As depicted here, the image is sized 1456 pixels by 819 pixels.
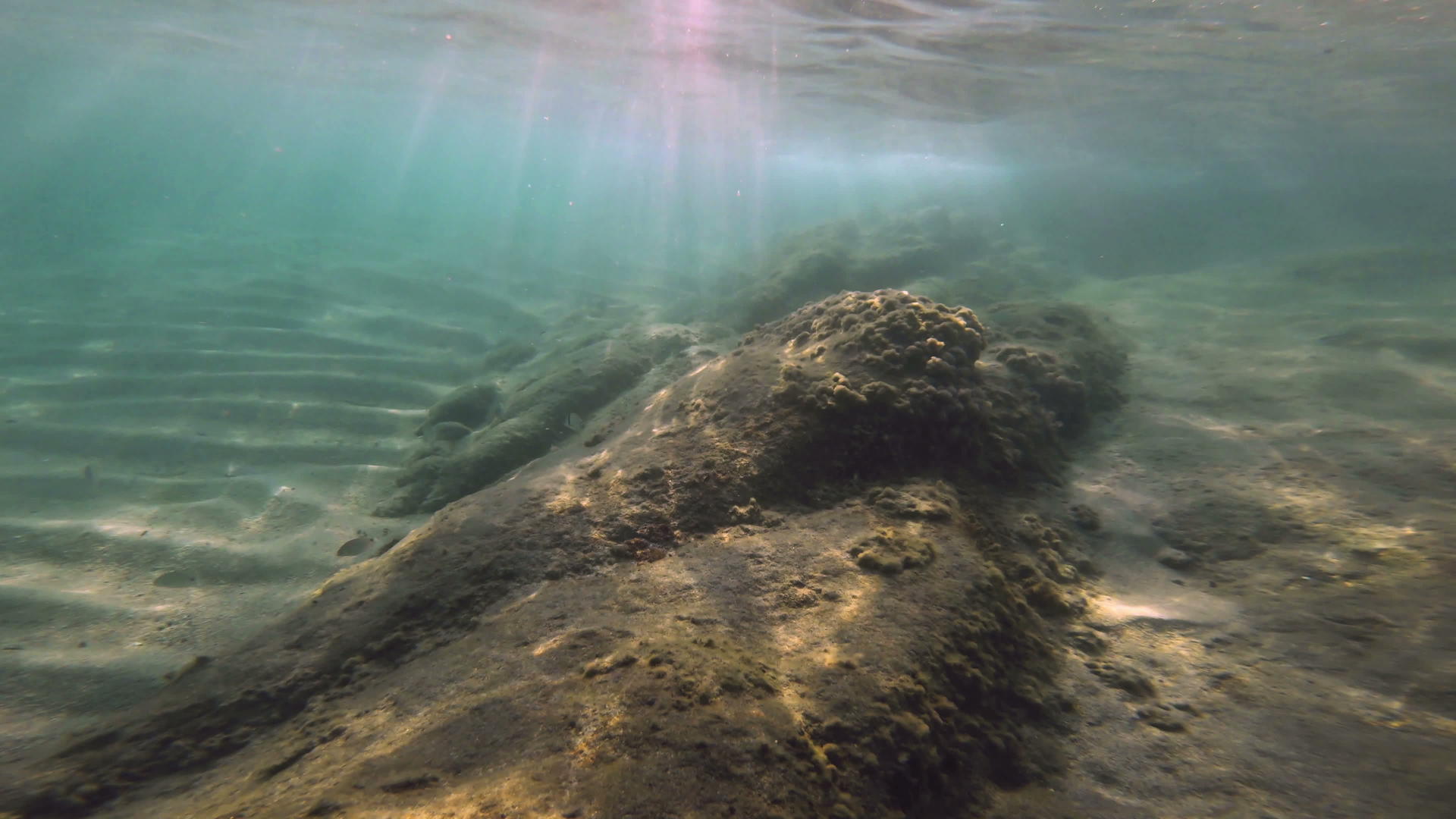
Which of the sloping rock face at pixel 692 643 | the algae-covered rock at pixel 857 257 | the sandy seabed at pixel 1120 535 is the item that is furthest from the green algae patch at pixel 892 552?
the algae-covered rock at pixel 857 257

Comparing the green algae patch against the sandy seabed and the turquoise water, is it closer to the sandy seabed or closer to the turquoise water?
the sandy seabed

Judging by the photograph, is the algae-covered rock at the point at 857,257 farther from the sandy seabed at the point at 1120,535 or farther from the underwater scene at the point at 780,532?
the sandy seabed at the point at 1120,535

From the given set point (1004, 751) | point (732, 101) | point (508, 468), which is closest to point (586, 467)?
point (1004, 751)

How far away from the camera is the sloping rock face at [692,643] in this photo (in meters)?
2.00

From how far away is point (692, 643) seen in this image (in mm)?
2541

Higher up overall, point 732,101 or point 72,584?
point 732,101

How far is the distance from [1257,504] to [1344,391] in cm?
374

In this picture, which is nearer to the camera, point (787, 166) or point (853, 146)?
point (853, 146)

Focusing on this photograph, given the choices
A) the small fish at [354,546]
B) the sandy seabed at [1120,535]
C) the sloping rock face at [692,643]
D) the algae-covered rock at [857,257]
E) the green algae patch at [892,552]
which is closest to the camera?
the sloping rock face at [692,643]

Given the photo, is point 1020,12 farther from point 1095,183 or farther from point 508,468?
point 1095,183

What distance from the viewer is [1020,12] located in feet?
48.6

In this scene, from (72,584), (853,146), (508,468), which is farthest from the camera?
(853,146)

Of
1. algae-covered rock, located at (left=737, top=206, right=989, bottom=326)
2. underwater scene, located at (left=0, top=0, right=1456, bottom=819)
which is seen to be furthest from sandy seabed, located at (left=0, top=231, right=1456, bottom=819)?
algae-covered rock, located at (left=737, top=206, right=989, bottom=326)

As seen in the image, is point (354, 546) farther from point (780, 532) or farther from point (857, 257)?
point (857, 257)
